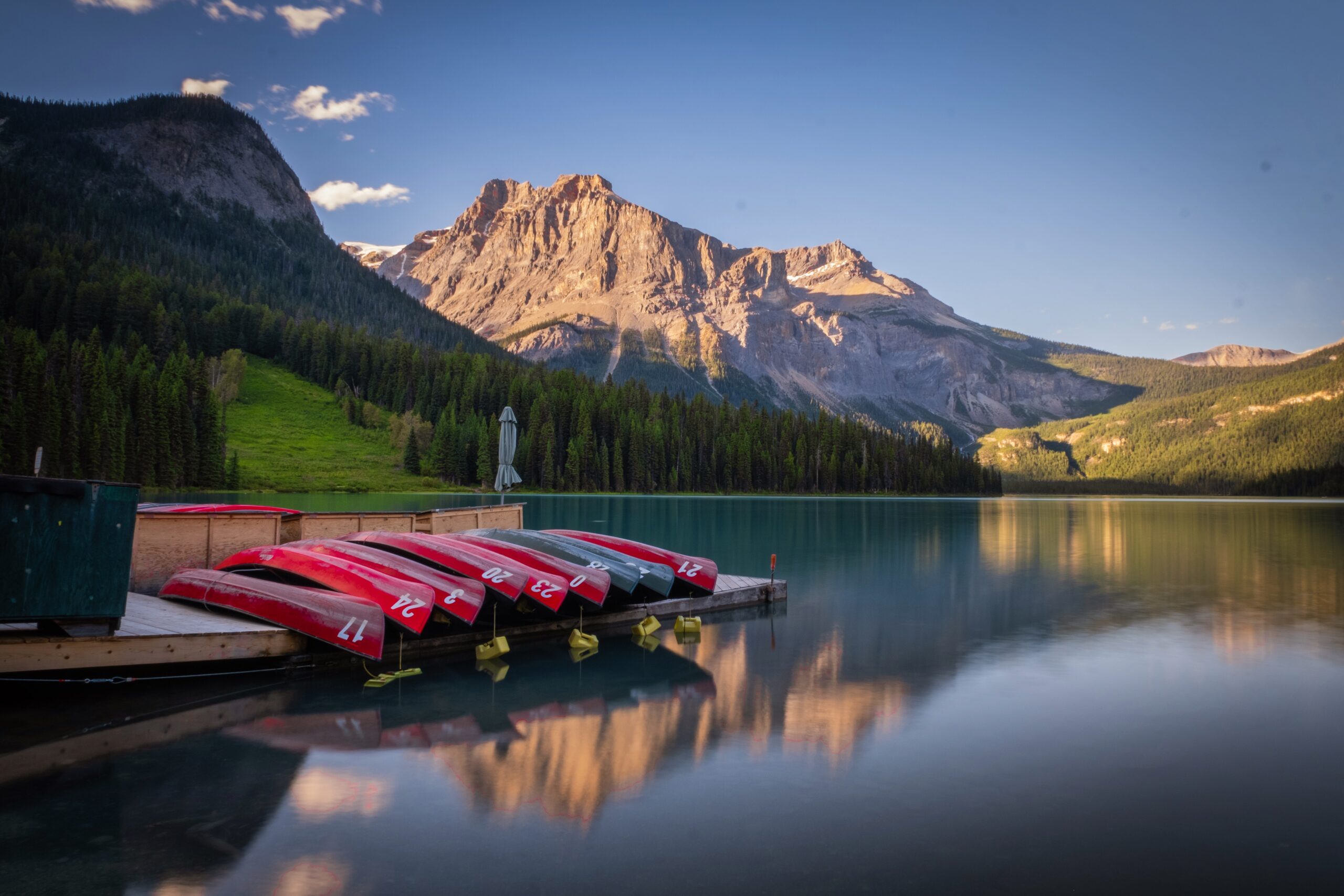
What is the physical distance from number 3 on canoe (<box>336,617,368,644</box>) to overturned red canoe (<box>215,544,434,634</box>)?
21.5 inches

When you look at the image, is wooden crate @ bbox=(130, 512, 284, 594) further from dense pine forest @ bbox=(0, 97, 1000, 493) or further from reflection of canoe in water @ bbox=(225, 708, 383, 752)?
dense pine forest @ bbox=(0, 97, 1000, 493)

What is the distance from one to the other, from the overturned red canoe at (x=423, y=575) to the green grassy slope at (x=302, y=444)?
83.1m

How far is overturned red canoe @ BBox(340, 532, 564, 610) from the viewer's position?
19531 millimetres

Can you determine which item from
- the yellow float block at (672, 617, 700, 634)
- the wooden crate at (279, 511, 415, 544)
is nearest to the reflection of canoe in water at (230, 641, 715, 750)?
the yellow float block at (672, 617, 700, 634)

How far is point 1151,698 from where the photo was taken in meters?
16.6

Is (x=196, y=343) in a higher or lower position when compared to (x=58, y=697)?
higher

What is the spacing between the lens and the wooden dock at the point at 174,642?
14.0 meters

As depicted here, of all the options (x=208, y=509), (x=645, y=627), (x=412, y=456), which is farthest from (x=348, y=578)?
(x=412, y=456)

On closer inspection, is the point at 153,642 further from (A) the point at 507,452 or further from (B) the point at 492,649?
(A) the point at 507,452

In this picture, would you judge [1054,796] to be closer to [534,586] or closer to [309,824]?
[309,824]

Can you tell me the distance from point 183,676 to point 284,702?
3.06 m

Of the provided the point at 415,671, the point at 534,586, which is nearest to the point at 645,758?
the point at 415,671

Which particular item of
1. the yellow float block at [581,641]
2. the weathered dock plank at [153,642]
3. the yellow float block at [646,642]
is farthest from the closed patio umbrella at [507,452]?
the weathered dock plank at [153,642]

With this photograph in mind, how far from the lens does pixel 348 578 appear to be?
58.7 feet
